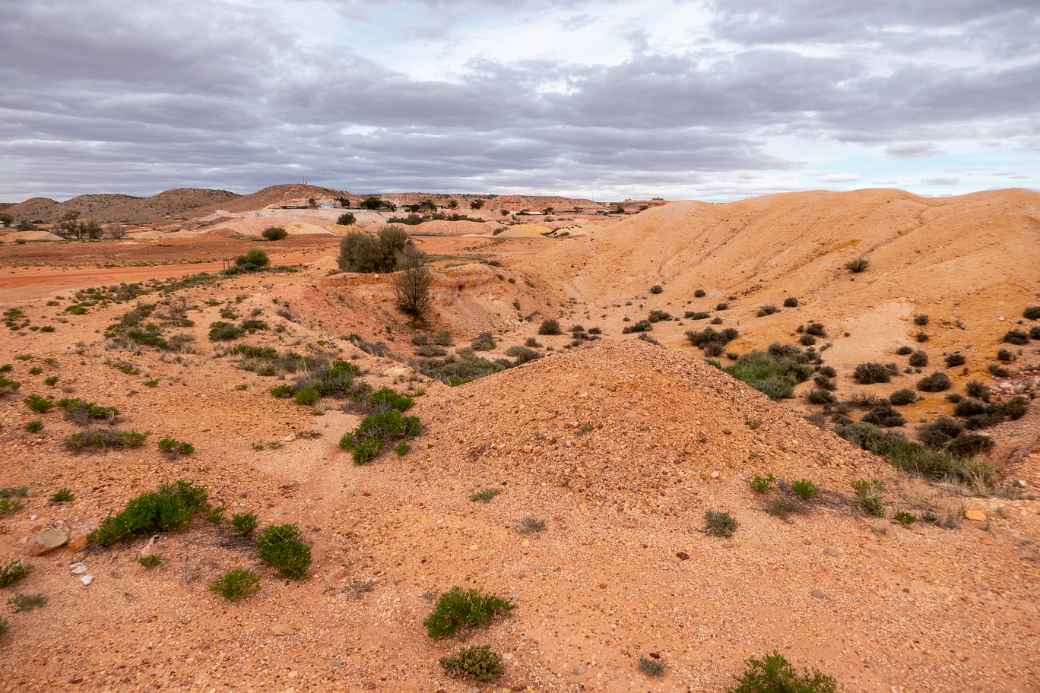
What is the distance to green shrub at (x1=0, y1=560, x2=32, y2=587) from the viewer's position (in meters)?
5.03

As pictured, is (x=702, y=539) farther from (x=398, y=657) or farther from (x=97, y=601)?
(x=97, y=601)

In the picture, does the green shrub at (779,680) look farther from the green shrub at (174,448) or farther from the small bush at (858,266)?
the small bush at (858,266)

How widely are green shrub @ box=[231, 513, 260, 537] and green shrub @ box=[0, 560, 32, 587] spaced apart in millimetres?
1717

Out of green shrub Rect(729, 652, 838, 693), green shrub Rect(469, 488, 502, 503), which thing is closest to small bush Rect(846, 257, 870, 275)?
green shrub Rect(469, 488, 502, 503)

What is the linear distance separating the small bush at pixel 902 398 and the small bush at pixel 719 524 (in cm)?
1041

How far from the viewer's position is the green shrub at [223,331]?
1419 centimetres

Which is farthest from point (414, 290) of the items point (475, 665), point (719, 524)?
point (475, 665)

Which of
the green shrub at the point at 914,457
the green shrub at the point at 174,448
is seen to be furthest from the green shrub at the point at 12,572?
the green shrub at the point at 914,457

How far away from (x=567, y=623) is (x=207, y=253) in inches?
1807

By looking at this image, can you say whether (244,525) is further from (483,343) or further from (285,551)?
(483,343)

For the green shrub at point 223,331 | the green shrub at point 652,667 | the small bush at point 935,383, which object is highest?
the green shrub at point 223,331

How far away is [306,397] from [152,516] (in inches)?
174

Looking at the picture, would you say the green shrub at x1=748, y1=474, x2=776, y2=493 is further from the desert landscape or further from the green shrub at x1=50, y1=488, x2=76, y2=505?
the green shrub at x1=50, y1=488, x2=76, y2=505

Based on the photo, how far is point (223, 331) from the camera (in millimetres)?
14516
